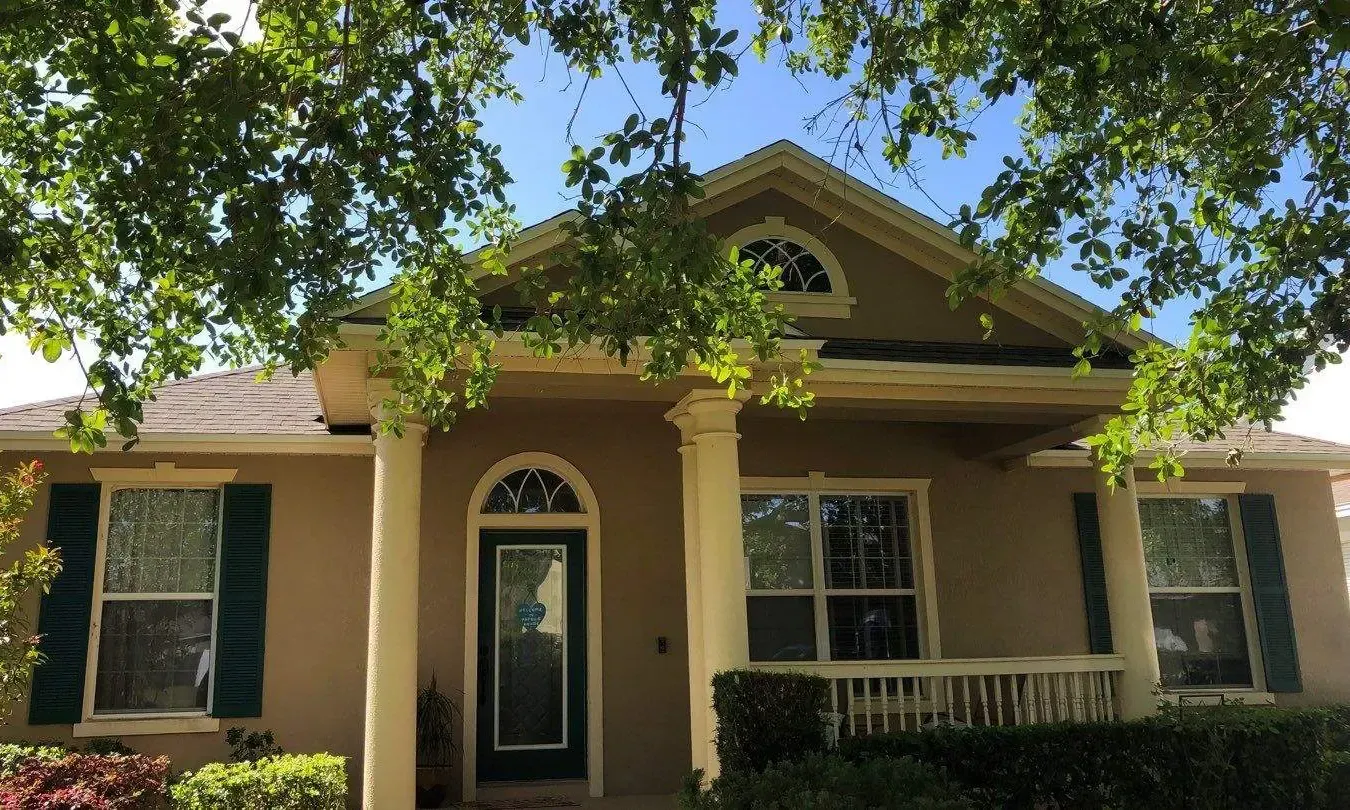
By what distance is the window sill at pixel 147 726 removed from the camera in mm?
9195

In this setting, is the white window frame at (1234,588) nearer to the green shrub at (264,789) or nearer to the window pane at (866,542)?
the window pane at (866,542)

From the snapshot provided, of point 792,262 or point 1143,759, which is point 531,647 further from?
point 1143,759

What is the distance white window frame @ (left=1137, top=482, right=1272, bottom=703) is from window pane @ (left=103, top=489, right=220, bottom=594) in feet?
32.4

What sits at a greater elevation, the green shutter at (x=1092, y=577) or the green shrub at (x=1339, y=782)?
the green shutter at (x=1092, y=577)

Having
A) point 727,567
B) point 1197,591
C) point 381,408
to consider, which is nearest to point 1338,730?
point 1197,591

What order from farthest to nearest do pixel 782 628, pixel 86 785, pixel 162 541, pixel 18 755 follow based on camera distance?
pixel 782 628, pixel 162 541, pixel 18 755, pixel 86 785

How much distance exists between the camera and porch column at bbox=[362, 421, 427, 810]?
7281mm

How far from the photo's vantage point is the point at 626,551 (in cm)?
1039

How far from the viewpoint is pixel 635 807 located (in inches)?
362

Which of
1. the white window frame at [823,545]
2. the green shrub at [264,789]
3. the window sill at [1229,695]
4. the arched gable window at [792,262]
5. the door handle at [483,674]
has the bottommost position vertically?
the green shrub at [264,789]

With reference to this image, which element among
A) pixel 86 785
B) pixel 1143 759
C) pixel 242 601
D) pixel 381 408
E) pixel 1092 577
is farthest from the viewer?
pixel 1092 577

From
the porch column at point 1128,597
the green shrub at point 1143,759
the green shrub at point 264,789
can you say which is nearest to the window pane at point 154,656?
the green shrub at point 264,789

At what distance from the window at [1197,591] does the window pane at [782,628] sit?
4.24 metres

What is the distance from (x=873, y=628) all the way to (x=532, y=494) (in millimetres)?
3740
